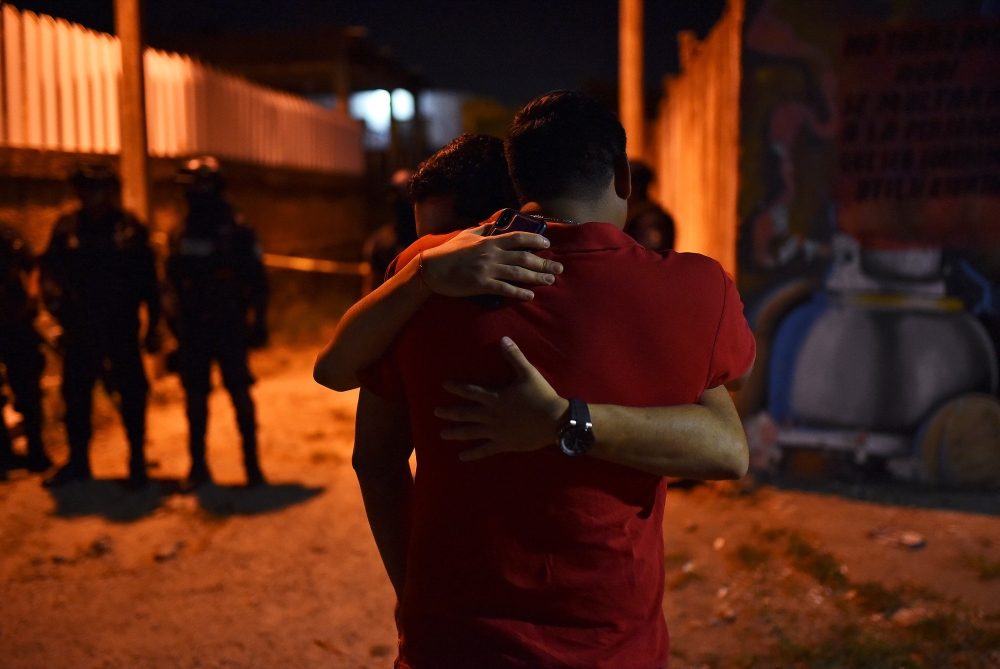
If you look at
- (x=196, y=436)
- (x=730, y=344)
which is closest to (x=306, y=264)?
(x=196, y=436)

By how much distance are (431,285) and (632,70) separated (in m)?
7.23

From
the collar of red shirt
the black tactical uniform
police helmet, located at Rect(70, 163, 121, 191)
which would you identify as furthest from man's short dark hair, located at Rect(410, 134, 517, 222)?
the black tactical uniform

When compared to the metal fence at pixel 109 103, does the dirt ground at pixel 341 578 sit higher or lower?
lower

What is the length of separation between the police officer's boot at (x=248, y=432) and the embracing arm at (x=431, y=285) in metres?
3.84

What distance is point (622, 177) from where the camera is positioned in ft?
4.71

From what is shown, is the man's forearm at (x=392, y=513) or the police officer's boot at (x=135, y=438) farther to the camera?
the police officer's boot at (x=135, y=438)

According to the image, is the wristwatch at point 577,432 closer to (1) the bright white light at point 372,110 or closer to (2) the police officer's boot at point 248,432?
(2) the police officer's boot at point 248,432

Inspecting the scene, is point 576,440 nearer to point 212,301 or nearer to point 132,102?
point 212,301

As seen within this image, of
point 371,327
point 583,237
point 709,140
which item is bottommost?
point 371,327

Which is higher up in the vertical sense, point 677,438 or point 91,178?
point 91,178

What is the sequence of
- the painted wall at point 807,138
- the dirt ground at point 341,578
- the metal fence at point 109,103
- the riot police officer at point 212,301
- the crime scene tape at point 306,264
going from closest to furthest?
1. the dirt ground at point 341,578
2. the painted wall at point 807,138
3. the riot police officer at point 212,301
4. the metal fence at point 109,103
5. the crime scene tape at point 306,264

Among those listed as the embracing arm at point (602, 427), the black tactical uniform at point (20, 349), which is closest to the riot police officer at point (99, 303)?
the black tactical uniform at point (20, 349)

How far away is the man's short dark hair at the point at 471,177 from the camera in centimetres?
162

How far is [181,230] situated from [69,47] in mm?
2711
